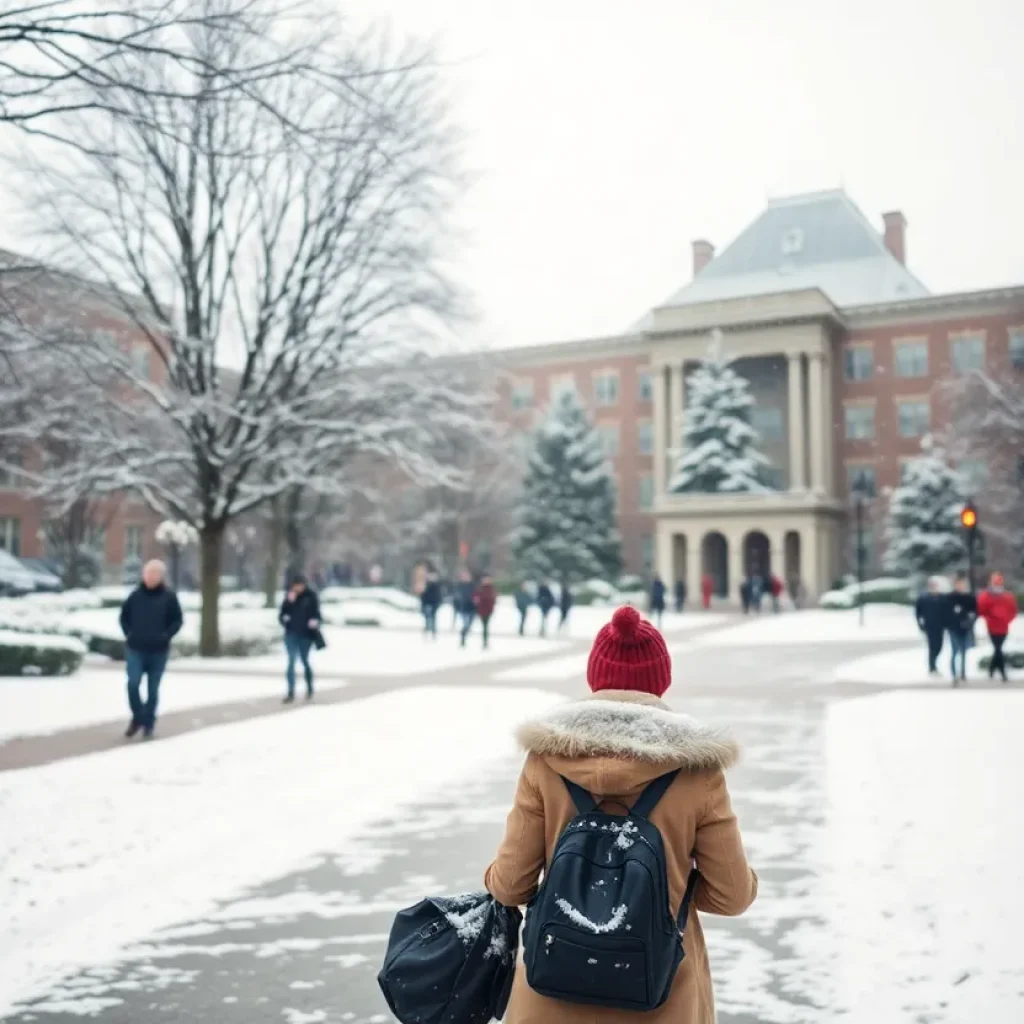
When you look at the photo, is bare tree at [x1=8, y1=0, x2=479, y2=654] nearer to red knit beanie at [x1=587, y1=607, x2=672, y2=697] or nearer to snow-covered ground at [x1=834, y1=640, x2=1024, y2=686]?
snow-covered ground at [x1=834, y1=640, x2=1024, y2=686]

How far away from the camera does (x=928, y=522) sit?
43.8 meters

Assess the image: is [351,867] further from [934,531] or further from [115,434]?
[934,531]

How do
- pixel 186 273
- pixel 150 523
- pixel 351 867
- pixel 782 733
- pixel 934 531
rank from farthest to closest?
pixel 150 523
pixel 934 531
pixel 186 273
pixel 782 733
pixel 351 867

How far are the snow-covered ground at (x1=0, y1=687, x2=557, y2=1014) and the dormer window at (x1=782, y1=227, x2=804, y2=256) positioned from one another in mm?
54866

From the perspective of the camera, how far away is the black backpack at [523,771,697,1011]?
2307 mm

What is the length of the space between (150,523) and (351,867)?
54.9 m

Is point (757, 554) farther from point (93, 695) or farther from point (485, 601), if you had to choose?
point (93, 695)

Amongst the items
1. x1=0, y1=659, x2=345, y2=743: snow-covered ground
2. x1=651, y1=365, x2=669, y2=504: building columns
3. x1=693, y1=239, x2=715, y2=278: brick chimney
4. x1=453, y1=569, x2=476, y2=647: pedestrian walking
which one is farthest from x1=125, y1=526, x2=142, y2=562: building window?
x1=0, y1=659, x2=345, y2=743: snow-covered ground

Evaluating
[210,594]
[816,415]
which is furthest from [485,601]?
[816,415]

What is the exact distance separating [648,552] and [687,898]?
61.8m

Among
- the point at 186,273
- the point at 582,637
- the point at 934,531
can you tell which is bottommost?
the point at 582,637

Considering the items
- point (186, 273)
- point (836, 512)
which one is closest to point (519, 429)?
point (836, 512)

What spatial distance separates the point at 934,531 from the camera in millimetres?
43875

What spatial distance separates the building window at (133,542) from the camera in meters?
59.3
